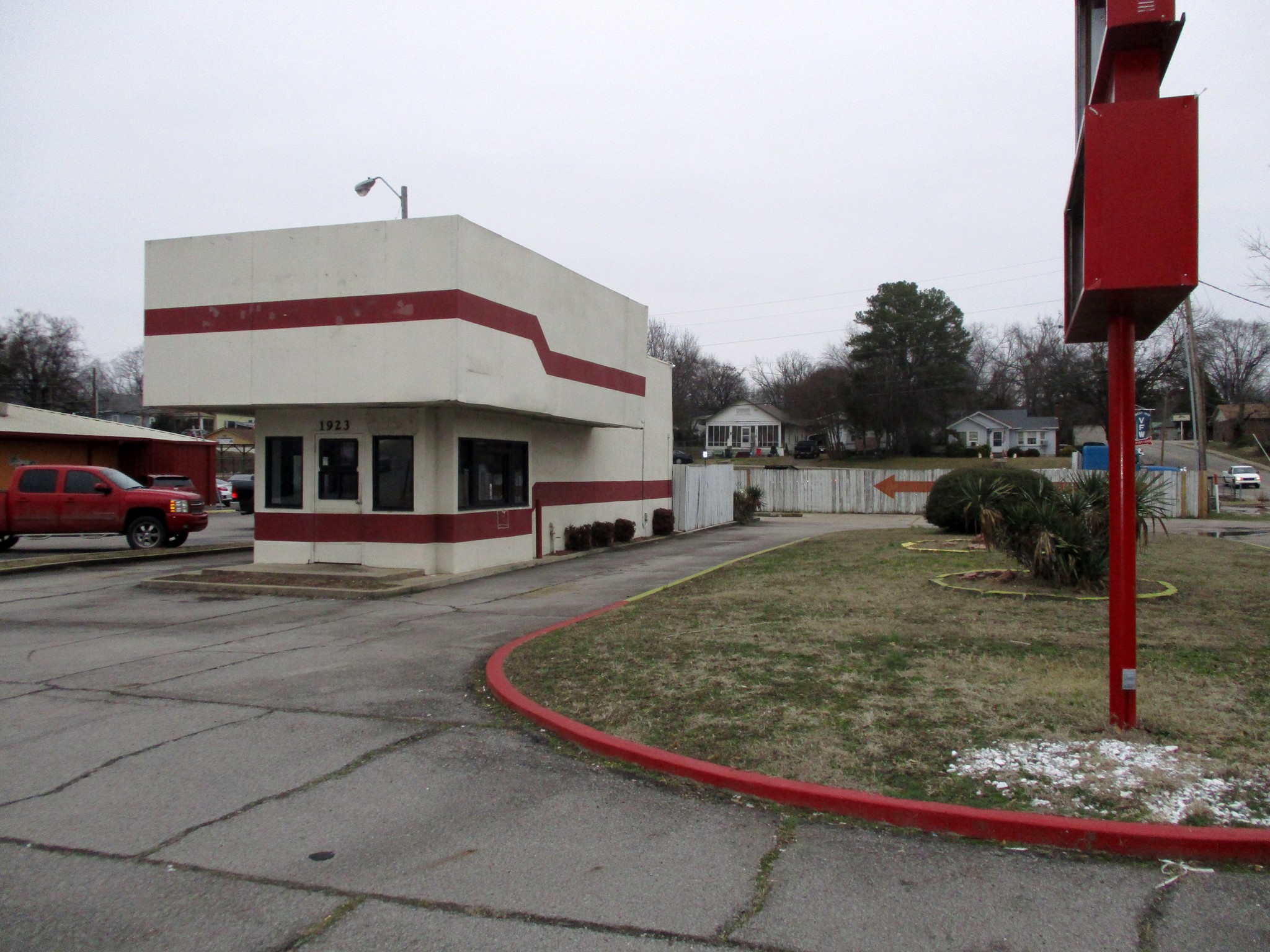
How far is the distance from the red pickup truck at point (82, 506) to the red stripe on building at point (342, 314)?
6.12m

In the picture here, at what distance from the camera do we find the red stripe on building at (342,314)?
47.9ft

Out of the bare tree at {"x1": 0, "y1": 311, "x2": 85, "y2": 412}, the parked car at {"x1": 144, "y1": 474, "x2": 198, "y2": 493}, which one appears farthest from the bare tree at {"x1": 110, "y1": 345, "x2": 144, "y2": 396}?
the parked car at {"x1": 144, "y1": 474, "x2": 198, "y2": 493}

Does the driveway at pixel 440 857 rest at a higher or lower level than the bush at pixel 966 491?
lower

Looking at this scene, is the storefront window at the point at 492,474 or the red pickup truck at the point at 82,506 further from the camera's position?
the red pickup truck at the point at 82,506

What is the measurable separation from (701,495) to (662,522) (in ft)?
11.6

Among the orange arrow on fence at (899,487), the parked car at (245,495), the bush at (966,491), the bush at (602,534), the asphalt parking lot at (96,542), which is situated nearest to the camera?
the bush at (966,491)

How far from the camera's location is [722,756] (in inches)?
227

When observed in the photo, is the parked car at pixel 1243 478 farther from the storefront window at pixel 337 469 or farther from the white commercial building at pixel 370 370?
the storefront window at pixel 337 469

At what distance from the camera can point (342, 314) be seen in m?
15.0

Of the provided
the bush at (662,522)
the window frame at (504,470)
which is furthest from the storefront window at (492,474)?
the bush at (662,522)

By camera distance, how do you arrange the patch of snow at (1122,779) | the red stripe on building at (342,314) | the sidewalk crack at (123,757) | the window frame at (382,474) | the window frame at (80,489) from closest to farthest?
the patch of snow at (1122,779), the sidewalk crack at (123,757), the red stripe on building at (342,314), the window frame at (382,474), the window frame at (80,489)

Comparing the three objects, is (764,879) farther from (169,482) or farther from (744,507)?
(169,482)

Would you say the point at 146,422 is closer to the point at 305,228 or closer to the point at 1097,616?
the point at 305,228

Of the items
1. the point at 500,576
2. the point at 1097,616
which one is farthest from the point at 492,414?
the point at 1097,616
